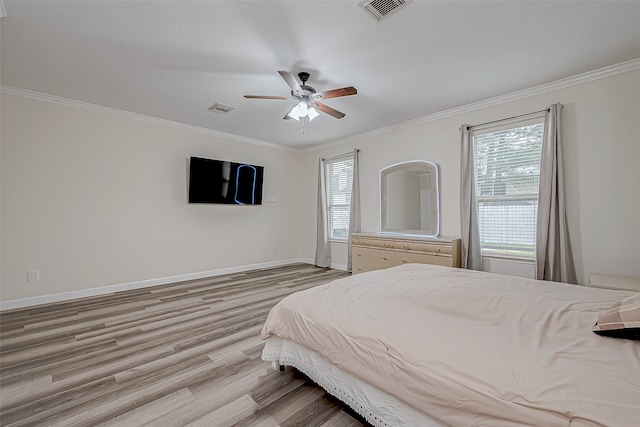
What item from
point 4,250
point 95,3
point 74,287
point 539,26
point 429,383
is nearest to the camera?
point 429,383

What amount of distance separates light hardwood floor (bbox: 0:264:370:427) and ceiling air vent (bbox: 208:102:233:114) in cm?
274

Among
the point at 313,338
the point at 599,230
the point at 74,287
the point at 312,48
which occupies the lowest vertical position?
the point at 74,287

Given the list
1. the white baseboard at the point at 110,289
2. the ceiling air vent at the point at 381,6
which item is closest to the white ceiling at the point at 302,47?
the ceiling air vent at the point at 381,6

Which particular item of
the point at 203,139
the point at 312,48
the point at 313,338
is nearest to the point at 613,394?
the point at 313,338

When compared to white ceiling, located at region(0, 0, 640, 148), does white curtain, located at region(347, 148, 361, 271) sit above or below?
below

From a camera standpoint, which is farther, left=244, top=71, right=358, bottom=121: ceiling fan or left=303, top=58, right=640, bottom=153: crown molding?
left=303, top=58, right=640, bottom=153: crown molding

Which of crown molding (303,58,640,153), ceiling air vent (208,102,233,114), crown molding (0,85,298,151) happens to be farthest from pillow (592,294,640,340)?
crown molding (0,85,298,151)

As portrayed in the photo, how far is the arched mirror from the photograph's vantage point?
4.28 m

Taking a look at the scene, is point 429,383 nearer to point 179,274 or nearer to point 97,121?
point 179,274

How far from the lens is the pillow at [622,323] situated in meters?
1.17

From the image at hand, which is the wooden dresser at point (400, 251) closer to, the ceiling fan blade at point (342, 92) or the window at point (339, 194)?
the window at point (339, 194)

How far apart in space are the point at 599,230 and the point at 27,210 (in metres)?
6.84

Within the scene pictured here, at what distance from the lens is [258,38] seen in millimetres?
2393

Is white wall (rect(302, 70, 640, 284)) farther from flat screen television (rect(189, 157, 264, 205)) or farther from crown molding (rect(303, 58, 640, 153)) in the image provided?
flat screen television (rect(189, 157, 264, 205))
